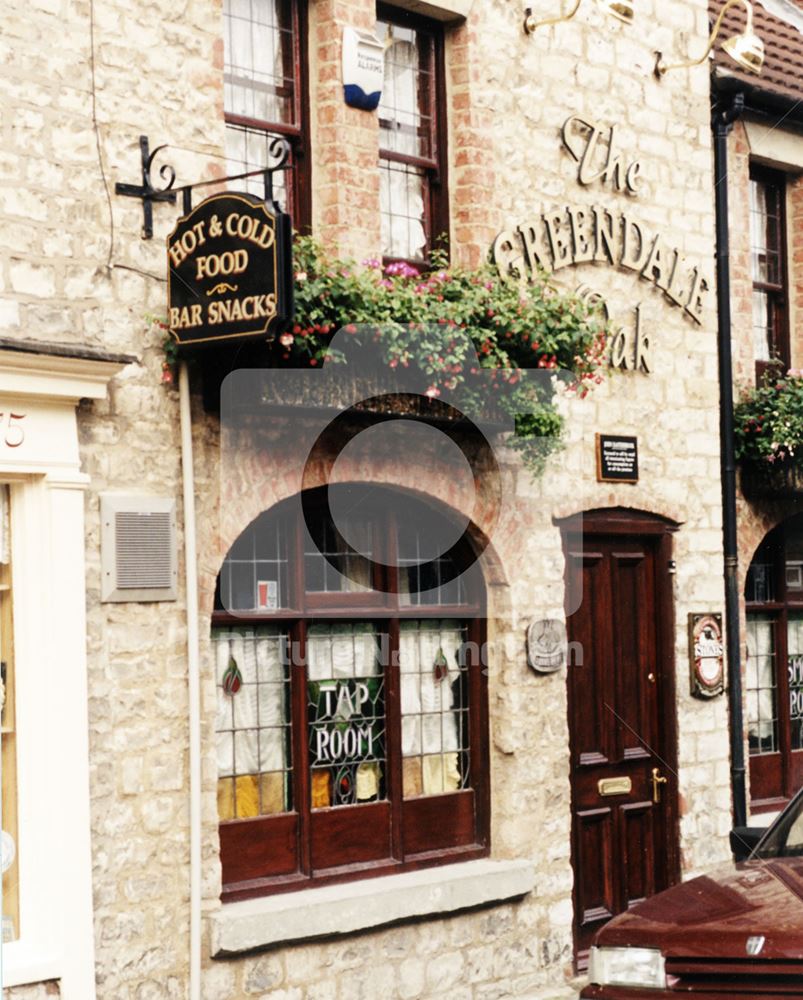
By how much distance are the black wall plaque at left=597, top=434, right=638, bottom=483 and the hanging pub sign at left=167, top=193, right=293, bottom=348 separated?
3612 millimetres

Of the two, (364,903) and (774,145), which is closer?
(364,903)

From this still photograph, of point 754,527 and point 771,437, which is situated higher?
point 771,437

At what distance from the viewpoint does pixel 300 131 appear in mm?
9578

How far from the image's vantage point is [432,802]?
10.0 meters

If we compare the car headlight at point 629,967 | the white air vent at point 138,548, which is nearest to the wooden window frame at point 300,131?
the white air vent at point 138,548

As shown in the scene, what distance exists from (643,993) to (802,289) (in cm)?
803

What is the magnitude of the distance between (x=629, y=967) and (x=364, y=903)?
2.90 m

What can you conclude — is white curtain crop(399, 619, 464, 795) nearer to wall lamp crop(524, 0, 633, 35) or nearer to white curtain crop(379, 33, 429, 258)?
white curtain crop(379, 33, 429, 258)

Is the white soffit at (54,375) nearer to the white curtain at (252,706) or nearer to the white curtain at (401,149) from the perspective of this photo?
the white curtain at (252,706)

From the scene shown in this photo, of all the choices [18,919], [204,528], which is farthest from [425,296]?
[18,919]

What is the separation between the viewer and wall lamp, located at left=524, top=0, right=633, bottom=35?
1007 cm

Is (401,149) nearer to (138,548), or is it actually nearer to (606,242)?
(606,242)

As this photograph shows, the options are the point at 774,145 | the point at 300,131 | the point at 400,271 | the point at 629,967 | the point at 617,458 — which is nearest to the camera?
the point at 629,967

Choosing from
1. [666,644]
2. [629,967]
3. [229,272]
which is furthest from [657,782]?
[229,272]
